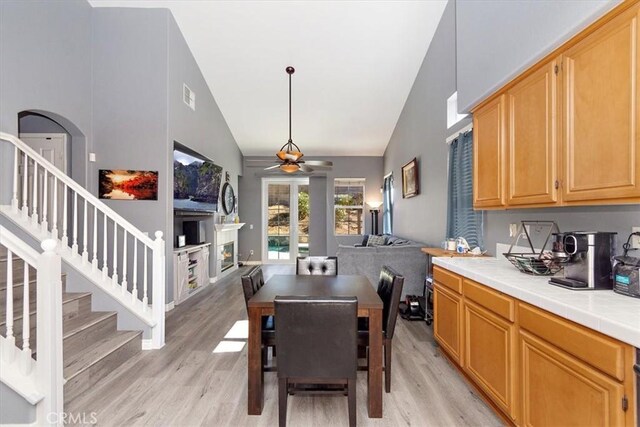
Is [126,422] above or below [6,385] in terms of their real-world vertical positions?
below

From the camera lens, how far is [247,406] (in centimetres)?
213

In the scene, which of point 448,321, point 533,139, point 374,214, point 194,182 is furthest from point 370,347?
point 374,214

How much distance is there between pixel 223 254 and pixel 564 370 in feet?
Result: 20.7

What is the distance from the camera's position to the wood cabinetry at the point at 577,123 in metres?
1.44

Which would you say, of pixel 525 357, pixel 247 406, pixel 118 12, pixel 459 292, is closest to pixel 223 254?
pixel 118 12

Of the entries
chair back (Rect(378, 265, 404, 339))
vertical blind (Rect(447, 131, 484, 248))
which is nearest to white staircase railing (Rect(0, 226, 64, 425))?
chair back (Rect(378, 265, 404, 339))

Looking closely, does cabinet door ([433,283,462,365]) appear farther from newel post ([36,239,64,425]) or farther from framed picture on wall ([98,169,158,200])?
framed picture on wall ([98,169,158,200])

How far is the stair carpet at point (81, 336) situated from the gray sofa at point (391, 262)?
2.83 m

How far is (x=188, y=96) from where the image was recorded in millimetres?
4824

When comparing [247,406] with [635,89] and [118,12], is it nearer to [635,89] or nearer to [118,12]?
[635,89]

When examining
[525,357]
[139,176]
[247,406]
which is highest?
[139,176]

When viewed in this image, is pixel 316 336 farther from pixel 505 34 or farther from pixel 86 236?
pixel 86 236

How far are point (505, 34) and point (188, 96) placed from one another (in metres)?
4.34

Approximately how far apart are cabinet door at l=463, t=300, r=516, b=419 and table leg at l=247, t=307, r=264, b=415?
151 centimetres
